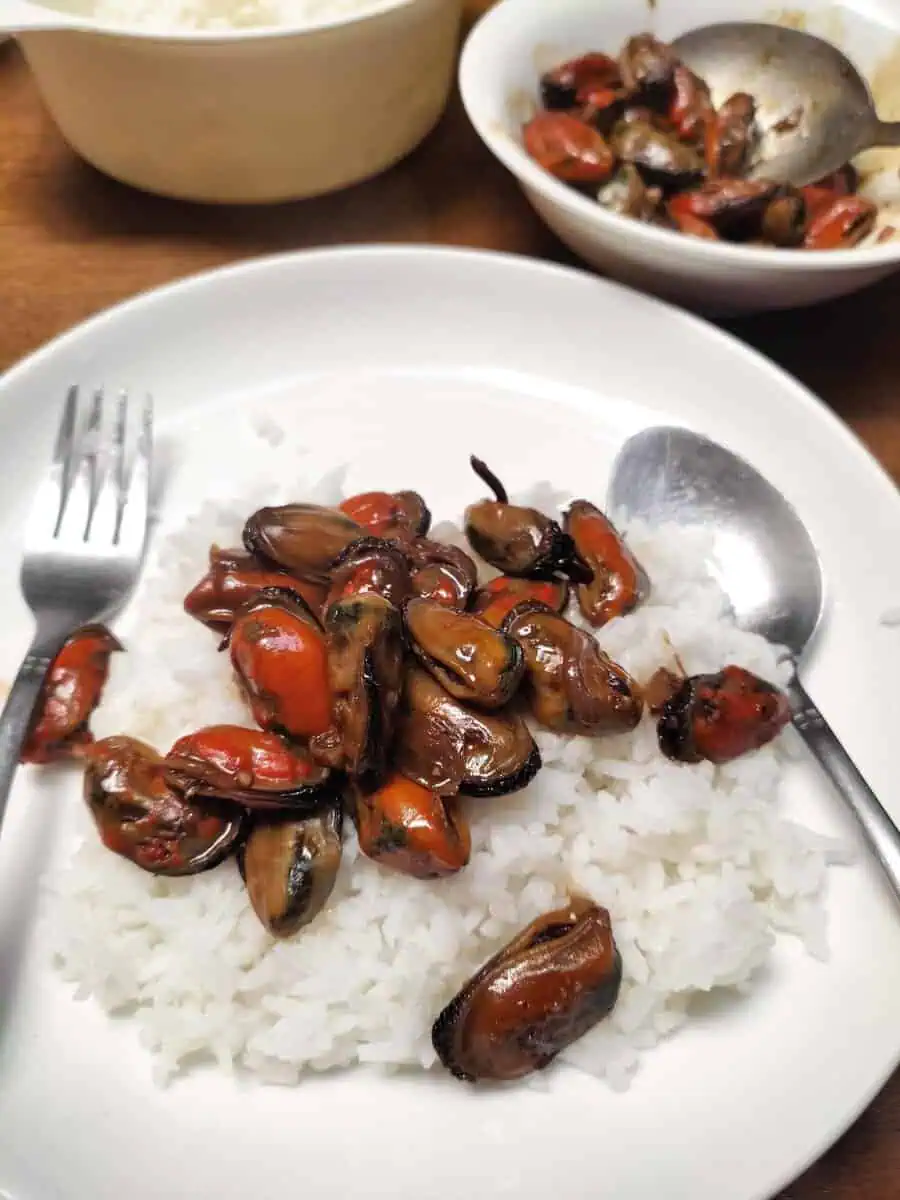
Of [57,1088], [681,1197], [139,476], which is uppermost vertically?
[681,1197]

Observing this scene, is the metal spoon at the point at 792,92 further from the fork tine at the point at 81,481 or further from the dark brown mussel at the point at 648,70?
the fork tine at the point at 81,481

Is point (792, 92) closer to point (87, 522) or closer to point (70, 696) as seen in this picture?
point (87, 522)

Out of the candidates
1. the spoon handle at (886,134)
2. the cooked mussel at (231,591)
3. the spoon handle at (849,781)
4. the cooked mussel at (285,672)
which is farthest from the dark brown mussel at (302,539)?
the spoon handle at (886,134)

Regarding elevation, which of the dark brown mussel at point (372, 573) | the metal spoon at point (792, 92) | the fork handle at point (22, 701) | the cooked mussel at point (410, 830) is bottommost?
the fork handle at point (22, 701)

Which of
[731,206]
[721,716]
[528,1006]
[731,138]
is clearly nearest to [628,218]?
[731,206]

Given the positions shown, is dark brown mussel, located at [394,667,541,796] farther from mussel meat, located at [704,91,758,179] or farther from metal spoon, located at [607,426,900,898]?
mussel meat, located at [704,91,758,179]

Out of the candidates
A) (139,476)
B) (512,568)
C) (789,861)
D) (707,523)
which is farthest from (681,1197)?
(139,476)

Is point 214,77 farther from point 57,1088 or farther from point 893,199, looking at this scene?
point 57,1088
